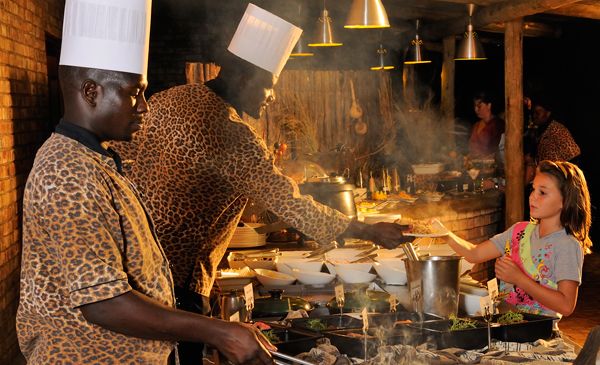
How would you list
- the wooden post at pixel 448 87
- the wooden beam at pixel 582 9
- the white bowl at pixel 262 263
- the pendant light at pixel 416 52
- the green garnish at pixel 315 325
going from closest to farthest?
1. the green garnish at pixel 315 325
2. the white bowl at pixel 262 263
3. the pendant light at pixel 416 52
4. the wooden beam at pixel 582 9
5. the wooden post at pixel 448 87

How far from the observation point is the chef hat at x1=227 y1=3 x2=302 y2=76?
335 centimetres

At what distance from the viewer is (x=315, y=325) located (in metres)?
Answer: 3.07

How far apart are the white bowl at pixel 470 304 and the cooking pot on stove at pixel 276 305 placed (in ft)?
2.25

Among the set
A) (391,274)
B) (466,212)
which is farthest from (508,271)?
(466,212)

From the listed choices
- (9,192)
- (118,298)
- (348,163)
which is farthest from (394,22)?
(118,298)

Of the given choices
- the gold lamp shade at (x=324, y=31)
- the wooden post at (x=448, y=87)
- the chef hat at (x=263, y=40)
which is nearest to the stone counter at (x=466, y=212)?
the gold lamp shade at (x=324, y=31)

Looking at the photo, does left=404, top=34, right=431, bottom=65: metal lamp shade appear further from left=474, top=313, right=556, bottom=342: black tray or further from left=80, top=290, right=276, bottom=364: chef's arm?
left=80, top=290, right=276, bottom=364: chef's arm

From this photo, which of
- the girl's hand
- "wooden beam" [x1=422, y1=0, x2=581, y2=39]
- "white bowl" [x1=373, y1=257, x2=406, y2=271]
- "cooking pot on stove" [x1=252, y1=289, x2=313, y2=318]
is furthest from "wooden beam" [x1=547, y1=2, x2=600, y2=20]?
"cooking pot on stove" [x1=252, y1=289, x2=313, y2=318]

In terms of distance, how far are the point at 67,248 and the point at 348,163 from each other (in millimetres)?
9168

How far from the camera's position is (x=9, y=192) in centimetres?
511

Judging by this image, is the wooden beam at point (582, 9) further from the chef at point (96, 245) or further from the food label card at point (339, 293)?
the chef at point (96, 245)

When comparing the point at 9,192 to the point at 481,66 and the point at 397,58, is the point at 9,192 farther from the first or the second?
the point at 481,66

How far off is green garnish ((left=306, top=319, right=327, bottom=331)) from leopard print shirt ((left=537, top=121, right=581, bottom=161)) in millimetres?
7865

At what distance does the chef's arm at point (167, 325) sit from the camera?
1.95 m
